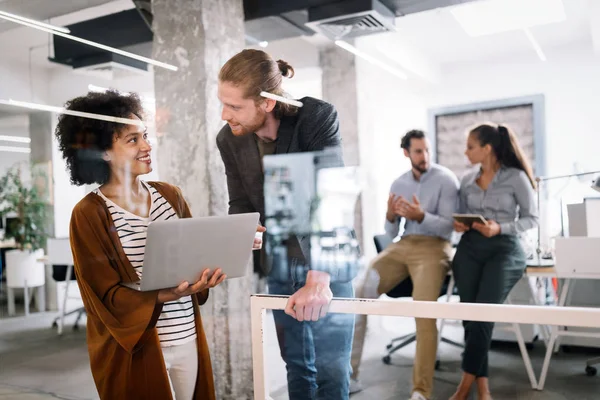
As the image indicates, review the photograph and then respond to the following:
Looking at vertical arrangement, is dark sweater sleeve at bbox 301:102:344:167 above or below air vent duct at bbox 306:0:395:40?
below

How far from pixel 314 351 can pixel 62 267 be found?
2.99 feet

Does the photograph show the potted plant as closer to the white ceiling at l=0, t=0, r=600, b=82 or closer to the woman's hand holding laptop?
the white ceiling at l=0, t=0, r=600, b=82

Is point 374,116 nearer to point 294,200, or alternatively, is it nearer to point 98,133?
point 294,200

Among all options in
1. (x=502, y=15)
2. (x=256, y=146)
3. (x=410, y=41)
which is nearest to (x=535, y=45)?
(x=502, y=15)

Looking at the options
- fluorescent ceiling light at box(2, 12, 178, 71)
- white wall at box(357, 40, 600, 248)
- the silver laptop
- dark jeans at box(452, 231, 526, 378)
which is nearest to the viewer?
the silver laptop

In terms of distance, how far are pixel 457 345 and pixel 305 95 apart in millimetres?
947

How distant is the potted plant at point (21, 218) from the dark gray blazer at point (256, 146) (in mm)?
660

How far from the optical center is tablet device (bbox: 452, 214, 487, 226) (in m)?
1.67

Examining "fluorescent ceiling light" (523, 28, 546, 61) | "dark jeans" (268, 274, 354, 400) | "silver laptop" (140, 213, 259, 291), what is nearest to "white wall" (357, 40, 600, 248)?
"fluorescent ceiling light" (523, 28, 546, 61)

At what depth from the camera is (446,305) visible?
1368mm

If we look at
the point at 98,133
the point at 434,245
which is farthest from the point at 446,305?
the point at 98,133

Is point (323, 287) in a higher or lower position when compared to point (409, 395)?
higher

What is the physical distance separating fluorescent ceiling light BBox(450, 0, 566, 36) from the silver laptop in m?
0.92

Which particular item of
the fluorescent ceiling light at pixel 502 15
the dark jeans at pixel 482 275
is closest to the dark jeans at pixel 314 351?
the dark jeans at pixel 482 275
